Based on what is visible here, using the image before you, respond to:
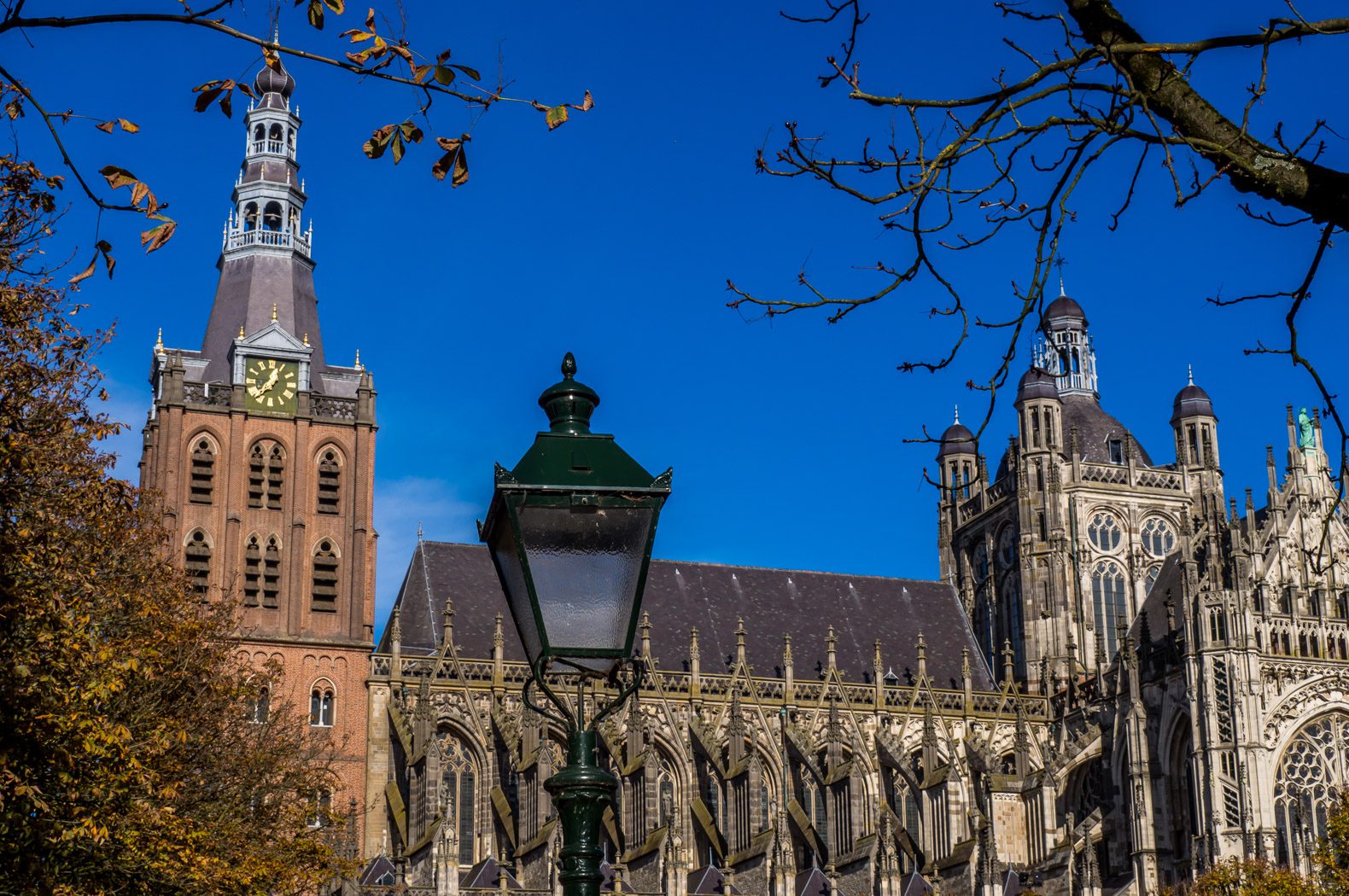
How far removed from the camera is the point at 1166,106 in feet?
27.6

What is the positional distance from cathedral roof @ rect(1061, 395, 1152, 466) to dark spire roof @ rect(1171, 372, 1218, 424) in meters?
2.09

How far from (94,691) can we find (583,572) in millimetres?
12972

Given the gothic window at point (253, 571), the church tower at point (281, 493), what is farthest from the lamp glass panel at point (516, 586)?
the gothic window at point (253, 571)

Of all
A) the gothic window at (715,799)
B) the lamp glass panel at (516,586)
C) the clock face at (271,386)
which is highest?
the clock face at (271,386)

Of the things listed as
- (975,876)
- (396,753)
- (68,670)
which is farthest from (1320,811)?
(68,670)

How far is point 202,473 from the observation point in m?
60.2

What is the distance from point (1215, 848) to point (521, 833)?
21171mm

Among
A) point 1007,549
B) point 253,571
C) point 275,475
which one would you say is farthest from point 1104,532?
point 253,571

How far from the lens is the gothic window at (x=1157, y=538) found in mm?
70188

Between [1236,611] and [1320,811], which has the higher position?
[1236,611]

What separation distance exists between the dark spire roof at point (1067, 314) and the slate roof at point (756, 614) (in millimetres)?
12186

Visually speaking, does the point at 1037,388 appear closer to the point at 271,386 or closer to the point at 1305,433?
the point at 1305,433

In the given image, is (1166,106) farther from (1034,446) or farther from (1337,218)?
(1034,446)

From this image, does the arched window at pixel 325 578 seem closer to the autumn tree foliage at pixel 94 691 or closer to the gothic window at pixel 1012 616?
the autumn tree foliage at pixel 94 691
